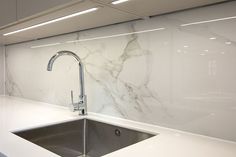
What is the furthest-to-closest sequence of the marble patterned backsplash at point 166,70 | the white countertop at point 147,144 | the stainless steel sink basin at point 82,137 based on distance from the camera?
the stainless steel sink basin at point 82,137 → the marble patterned backsplash at point 166,70 → the white countertop at point 147,144

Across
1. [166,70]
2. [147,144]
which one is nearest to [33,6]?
[166,70]

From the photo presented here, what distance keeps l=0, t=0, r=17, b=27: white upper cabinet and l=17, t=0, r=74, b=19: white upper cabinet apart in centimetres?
7

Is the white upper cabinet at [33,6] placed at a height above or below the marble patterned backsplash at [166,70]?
above

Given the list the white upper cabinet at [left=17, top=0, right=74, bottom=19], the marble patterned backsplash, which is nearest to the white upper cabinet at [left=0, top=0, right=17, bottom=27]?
the white upper cabinet at [left=17, top=0, right=74, bottom=19]

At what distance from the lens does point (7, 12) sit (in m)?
1.25

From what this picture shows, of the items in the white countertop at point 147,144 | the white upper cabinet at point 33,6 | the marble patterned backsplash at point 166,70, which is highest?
the white upper cabinet at point 33,6

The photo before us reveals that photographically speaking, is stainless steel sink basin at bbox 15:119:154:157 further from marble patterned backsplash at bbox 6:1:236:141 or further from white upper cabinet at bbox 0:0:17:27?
white upper cabinet at bbox 0:0:17:27

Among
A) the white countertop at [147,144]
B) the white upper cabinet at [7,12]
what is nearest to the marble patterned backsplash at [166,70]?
the white countertop at [147,144]

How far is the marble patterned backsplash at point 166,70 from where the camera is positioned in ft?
2.92

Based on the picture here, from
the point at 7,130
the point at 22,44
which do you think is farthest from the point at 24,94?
the point at 7,130

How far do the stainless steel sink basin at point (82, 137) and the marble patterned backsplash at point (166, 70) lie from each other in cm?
11

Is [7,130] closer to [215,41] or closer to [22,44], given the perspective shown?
[215,41]

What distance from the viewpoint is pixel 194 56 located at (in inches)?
38.0

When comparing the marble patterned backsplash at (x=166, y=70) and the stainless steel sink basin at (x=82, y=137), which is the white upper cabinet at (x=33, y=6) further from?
the stainless steel sink basin at (x=82, y=137)
